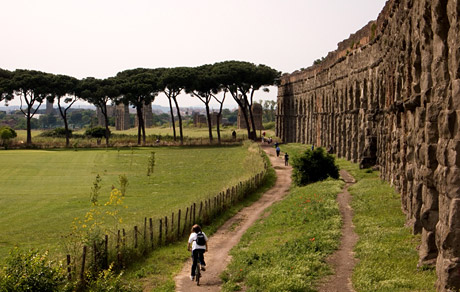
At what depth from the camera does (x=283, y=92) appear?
3310 inches

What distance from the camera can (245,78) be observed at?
254ft

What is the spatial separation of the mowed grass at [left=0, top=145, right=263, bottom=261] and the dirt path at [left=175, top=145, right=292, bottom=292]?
7.82 ft

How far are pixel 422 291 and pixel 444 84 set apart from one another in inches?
178

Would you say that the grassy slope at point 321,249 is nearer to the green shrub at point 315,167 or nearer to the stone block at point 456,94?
the stone block at point 456,94

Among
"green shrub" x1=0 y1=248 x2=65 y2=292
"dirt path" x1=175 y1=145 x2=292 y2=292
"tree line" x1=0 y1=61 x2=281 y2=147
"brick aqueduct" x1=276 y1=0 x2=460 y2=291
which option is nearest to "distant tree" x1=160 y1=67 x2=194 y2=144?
"tree line" x1=0 y1=61 x2=281 y2=147

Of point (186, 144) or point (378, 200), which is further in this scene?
point (186, 144)

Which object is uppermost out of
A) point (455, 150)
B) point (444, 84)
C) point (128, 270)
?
A: point (444, 84)

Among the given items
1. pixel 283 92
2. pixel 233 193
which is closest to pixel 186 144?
pixel 283 92

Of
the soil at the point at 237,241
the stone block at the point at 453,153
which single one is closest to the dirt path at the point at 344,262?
the soil at the point at 237,241

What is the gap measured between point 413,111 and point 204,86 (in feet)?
199

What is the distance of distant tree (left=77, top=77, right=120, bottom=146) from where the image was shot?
78438mm

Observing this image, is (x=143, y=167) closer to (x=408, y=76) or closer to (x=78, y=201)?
(x=78, y=201)

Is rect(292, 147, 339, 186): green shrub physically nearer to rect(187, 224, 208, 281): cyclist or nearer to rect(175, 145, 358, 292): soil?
rect(175, 145, 358, 292): soil

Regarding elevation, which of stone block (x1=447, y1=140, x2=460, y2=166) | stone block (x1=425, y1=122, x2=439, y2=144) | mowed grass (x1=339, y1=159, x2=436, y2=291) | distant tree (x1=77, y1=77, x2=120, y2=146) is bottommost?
mowed grass (x1=339, y1=159, x2=436, y2=291)
